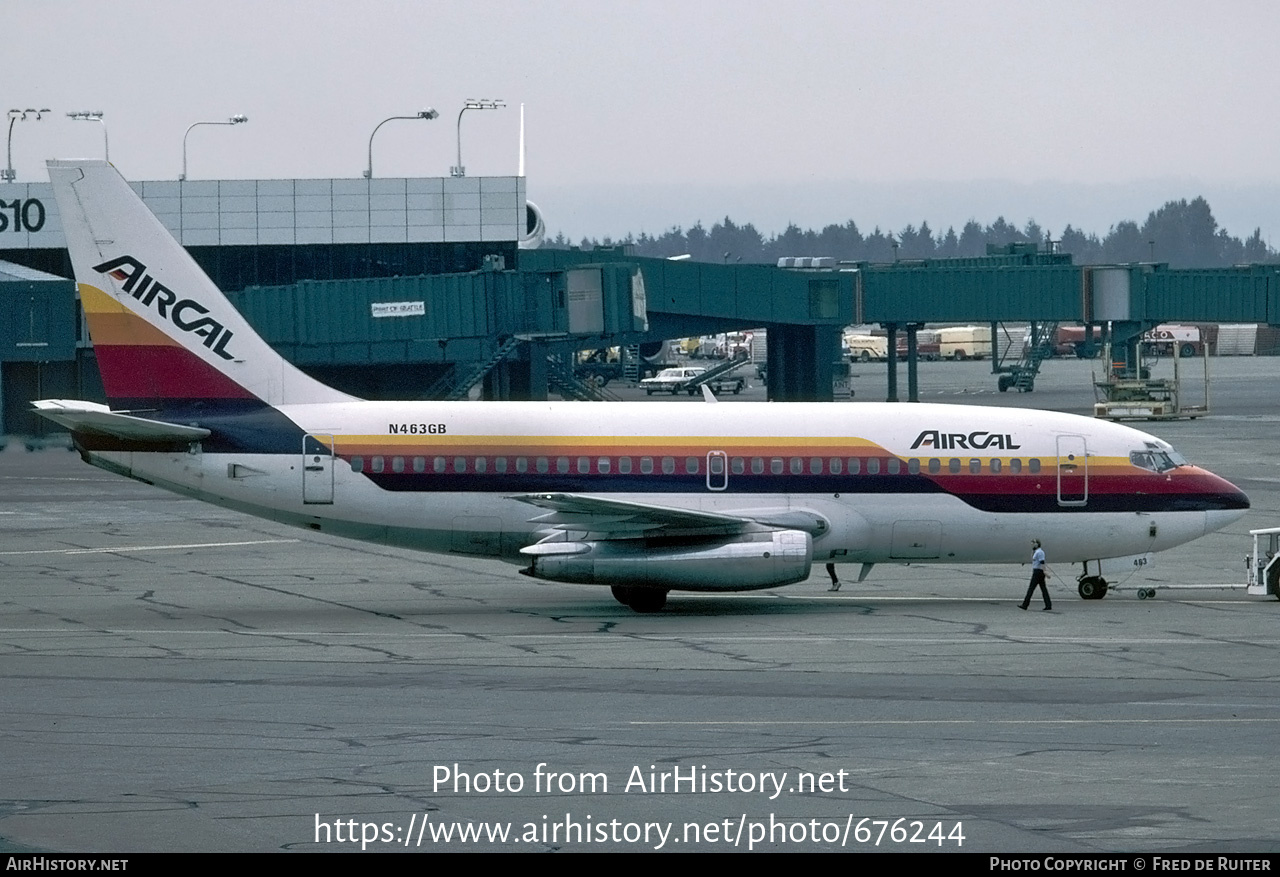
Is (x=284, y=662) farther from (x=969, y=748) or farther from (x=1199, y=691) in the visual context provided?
(x=1199, y=691)

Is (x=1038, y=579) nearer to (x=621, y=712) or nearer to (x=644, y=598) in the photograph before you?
(x=644, y=598)

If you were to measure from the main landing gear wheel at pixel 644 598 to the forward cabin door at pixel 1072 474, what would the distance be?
856 centimetres

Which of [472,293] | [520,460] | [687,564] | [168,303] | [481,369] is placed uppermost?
[472,293]

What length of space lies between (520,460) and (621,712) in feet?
40.0

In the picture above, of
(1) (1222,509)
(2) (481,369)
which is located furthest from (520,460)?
(2) (481,369)

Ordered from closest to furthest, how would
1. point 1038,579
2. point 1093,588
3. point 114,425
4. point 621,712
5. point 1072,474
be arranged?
point 621,712 → point 114,425 → point 1038,579 → point 1072,474 → point 1093,588

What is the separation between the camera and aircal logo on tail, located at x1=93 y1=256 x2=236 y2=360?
36.0 metres

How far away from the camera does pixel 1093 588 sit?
36.9 m

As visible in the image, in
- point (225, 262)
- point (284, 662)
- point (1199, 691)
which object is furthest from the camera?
point (225, 262)

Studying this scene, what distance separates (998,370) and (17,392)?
3375 inches

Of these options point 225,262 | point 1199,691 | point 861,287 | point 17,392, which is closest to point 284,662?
point 1199,691

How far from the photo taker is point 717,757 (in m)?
21.2

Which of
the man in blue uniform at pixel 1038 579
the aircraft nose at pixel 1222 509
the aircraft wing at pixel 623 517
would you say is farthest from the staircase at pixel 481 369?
the aircraft nose at pixel 1222 509

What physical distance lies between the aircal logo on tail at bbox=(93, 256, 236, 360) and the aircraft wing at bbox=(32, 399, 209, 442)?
1.98 metres
